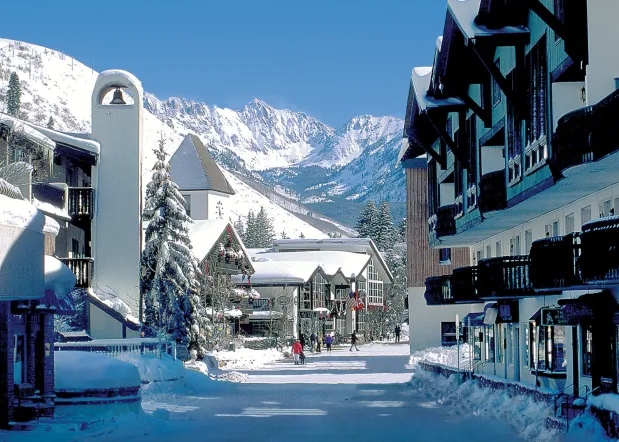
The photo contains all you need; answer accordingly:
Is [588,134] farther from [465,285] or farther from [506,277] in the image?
[465,285]

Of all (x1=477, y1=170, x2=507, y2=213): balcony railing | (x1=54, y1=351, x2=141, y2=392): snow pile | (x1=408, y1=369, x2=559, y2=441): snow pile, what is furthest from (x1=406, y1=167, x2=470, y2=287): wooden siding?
(x1=54, y1=351, x2=141, y2=392): snow pile

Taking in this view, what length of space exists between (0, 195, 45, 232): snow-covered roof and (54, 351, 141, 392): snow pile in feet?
21.7

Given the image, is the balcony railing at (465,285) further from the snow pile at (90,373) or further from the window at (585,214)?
the snow pile at (90,373)

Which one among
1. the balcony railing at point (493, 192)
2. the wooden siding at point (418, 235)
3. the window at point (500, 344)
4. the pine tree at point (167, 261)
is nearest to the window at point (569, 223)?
the balcony railing at point (493, 192)

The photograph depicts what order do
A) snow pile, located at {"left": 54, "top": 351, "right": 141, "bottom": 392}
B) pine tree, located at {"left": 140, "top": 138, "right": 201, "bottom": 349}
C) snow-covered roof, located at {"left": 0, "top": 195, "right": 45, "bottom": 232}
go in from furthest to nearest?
pine tree, located at {"left": 140, "top": 138, "right": 201, "bottom": 349}
snow pile, located at {"left": 54, "top": 351, "right": 141, "bottom": 392}
snow-covered roof, located at {"left": 0, "top": 195, "right": 45, "bottom": 232}

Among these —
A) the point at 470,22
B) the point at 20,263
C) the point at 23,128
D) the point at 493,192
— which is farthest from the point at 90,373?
the point at 23,128

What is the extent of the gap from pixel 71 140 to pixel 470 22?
65.3ft

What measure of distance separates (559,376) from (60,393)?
13.1 meters

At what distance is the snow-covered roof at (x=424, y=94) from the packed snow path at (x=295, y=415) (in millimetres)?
9981

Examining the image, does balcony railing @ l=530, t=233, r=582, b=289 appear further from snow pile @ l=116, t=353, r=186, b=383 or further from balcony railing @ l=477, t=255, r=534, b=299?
snow pile @ l=116, t=353, r=186, b=383

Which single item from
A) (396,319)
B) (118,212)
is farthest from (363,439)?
(396,319)

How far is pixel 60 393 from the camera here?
2550 cm

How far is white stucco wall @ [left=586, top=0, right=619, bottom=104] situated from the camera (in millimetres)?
21406

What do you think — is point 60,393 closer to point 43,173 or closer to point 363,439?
point 363,439
